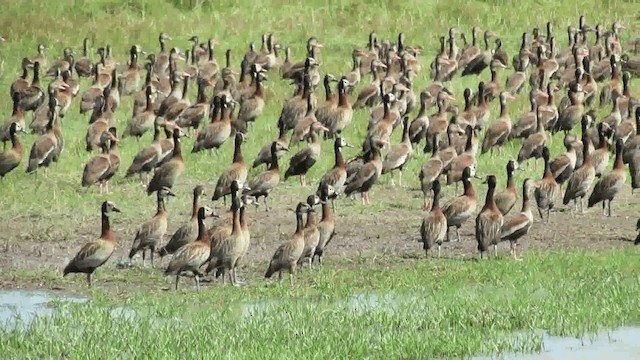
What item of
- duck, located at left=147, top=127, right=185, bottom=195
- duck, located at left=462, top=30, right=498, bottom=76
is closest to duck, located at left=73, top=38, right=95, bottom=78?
duck, located at left=462, top=30, right=498, bottom=76

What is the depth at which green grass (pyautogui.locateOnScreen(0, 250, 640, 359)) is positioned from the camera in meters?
12.9

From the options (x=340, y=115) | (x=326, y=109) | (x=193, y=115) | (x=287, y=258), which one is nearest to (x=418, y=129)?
(x=340, y=115)

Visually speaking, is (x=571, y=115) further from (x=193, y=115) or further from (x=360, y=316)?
(x=360, y=316)

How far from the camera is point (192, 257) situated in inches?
640

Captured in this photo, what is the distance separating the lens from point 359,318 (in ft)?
46.2

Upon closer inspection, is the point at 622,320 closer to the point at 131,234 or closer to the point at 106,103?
the point at 131,234

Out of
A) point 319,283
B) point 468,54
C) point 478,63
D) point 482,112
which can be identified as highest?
point 319,283

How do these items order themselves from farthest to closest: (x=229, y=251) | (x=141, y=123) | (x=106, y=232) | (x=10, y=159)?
(x=141, y=123) < (x=10, y=159) < (x=106, y=232) < (x=229, y=251)

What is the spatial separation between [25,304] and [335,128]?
1123 cm

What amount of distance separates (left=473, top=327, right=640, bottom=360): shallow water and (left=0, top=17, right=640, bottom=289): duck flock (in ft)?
12.5

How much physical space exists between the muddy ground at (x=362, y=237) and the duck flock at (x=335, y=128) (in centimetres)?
28

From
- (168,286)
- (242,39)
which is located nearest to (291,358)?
(168,286)

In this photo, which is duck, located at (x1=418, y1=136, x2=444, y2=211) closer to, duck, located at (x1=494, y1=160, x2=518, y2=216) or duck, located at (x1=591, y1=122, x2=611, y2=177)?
duck, located at (x1=494, y1=160, x2=518, y2=216)

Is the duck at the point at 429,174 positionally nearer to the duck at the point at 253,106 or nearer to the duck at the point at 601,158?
the duck at the point at 601,158
